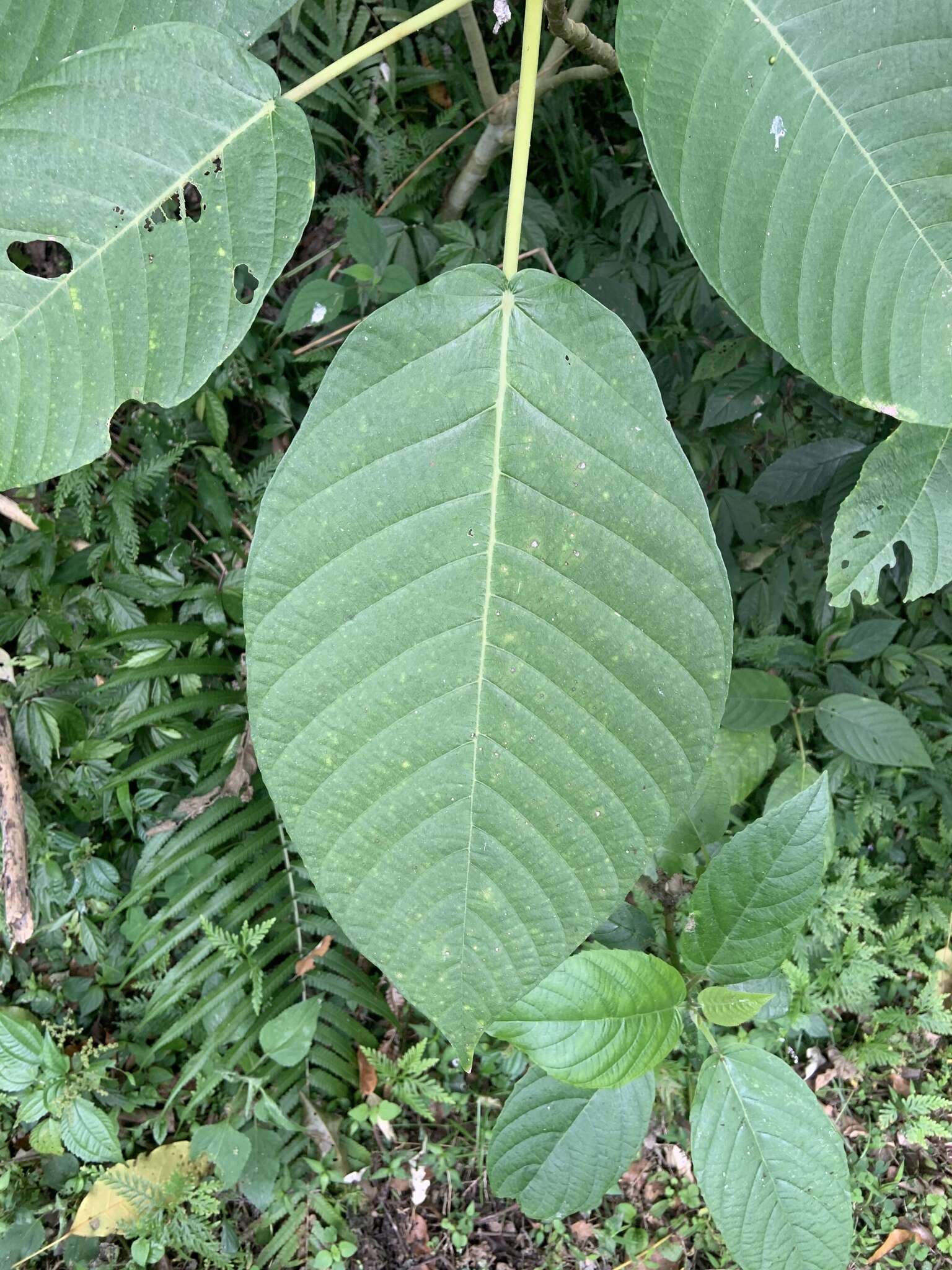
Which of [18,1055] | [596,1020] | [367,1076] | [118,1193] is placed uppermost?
[596,1020]

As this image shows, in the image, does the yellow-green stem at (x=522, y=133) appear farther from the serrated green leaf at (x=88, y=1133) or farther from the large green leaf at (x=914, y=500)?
the serrated green leaf at (x=88, y=1133)

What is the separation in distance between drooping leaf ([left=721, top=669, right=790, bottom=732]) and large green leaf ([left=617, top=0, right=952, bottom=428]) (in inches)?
38.1

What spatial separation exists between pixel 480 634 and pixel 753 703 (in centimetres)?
107

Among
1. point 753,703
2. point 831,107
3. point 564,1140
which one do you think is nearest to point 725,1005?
point 564,1140

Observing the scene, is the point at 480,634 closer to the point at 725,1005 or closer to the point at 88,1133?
the point at 725,1005

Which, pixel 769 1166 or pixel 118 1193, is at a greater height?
pixel 769 1166

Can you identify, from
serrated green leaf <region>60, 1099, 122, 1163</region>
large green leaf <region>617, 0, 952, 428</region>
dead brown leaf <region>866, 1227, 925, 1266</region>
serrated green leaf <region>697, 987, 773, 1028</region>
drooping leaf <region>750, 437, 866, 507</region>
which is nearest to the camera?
large green leaf <region>617, 0, 952, 428</region>

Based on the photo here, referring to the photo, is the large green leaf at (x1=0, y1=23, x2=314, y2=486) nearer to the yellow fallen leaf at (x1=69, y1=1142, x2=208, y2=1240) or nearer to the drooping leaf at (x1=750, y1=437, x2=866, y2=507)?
the drooping leaf at (x1=750, y1=437, x2=866, y2=507)

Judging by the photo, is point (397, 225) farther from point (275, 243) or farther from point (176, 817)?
point (176, 817)

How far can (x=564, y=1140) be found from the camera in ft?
3.71

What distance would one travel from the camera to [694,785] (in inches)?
22.4

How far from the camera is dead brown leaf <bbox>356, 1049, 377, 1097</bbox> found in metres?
1.74

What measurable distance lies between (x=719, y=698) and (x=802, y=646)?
3.87 ft

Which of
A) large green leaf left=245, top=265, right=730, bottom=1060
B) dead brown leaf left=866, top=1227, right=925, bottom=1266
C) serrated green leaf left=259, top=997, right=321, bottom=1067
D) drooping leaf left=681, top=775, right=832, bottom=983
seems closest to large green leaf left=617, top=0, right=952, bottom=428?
large green leaf left=245, top=265, right=730, bottom=1060
